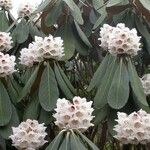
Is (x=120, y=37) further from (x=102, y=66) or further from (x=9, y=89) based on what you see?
(x=9, y=89)

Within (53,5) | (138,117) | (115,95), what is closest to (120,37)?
(115,95)

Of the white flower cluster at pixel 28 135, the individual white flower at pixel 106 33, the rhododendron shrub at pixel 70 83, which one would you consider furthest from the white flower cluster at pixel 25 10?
the white flower cluster at pixel 28 135

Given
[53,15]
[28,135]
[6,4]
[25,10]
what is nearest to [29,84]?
[28,135]

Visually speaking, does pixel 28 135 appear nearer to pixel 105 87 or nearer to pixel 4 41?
pixel 105 87

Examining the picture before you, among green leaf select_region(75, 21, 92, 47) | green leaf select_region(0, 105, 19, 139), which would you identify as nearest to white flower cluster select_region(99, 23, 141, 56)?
green leaf select_region(75, 21, 92, 47)

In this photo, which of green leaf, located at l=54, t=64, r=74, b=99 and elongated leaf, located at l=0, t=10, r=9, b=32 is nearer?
green leaf, located at l=54, t=64, r=74, b=99

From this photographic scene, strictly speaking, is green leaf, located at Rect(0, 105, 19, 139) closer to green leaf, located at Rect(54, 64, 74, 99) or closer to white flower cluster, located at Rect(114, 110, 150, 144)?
green leaf, located at Rect(54, 64, 74, 99)
